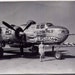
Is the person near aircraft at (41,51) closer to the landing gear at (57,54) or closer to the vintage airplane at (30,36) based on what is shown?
the vintage airplane at (30,36)

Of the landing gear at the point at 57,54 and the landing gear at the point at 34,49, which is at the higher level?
the landing gear at the point at 34,49

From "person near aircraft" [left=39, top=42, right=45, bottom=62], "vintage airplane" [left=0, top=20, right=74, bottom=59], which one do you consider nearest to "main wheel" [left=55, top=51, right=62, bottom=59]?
"vintage airplane" [left=0, top=20, right=74, bottom=59]

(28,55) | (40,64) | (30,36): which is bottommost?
(40,64)

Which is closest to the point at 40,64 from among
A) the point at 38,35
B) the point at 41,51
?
the point at 41,51

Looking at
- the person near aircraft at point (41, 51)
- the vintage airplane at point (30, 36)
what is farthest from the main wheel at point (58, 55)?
the person near aircraft at point (41, 51)

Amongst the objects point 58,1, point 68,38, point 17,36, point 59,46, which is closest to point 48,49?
point 59,46

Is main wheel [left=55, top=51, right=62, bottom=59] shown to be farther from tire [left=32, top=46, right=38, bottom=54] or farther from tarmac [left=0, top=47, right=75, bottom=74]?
tire [left=32, top=46, right=38, bottom=54]

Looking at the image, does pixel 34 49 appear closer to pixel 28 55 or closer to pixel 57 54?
pixel 28 55

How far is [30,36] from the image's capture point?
2.50 m

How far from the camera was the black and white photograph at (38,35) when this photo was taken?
2457mm

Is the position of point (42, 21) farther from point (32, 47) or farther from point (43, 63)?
point (43, 63)

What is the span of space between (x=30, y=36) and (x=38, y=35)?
108 millimetres

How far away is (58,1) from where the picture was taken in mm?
2457

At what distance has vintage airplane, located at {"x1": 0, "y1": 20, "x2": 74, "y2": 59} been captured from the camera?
2.46 meters
